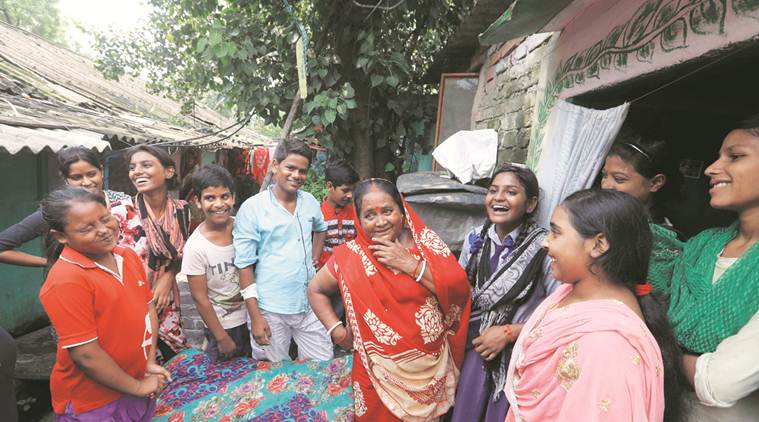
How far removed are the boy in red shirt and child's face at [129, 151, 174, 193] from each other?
1.46 meters

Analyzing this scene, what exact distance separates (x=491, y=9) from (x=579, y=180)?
238 cm

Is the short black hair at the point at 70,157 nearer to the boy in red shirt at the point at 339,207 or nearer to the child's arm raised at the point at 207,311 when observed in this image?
the child's arm raised at the point at 207,311

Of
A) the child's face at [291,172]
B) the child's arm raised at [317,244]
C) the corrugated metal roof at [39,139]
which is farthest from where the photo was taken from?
the child's arm raised at [317,244]

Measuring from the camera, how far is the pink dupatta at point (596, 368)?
41.0 inches

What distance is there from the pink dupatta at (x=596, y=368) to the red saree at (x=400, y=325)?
2.15 ft

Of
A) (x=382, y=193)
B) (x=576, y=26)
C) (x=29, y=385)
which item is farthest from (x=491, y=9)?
(x=29, y=385)

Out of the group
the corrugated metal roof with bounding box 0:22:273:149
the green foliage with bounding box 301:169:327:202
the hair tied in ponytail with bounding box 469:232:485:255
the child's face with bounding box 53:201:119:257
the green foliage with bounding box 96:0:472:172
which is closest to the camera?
the child's face with bounding box 53:201:119:257

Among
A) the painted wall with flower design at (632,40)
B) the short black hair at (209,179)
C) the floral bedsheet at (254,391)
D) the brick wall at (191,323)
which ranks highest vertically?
the painted wall with flower design at (632,40)

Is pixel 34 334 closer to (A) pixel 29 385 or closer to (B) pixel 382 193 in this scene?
(A) pixel 29 385

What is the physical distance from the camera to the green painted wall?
450 centimetres

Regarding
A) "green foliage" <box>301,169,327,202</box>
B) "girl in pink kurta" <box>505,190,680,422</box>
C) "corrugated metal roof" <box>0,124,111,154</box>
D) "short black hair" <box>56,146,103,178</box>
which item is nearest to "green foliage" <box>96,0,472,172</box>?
"green foliage" <box>301,169,327,202</box>

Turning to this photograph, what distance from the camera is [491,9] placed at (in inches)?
149

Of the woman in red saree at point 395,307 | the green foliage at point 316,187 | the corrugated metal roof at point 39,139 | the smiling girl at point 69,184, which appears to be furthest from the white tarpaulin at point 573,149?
the green foliage at point 316,187

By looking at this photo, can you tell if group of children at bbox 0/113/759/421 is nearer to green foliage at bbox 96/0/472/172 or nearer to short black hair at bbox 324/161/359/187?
short black hair at bbox 324/161/359/187
